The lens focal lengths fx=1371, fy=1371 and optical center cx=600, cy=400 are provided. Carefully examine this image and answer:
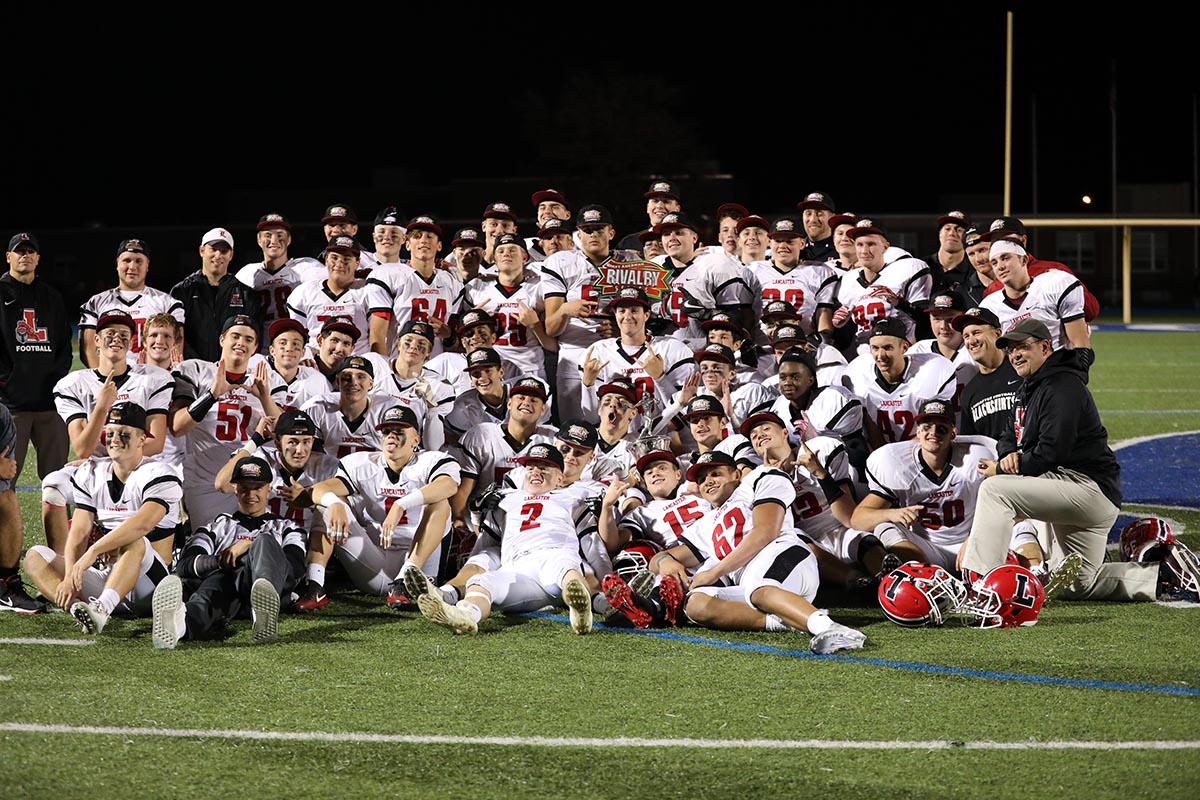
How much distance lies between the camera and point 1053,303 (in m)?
9.16

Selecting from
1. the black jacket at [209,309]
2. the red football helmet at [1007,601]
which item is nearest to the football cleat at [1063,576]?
the red football helmet at [1007,601]

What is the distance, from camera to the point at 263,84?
191 feet

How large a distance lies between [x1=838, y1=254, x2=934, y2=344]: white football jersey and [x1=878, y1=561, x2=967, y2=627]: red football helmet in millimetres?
2894

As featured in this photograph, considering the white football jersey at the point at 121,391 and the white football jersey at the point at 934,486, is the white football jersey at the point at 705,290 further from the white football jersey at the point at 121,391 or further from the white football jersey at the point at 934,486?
the white football jersey at the point at 121,391

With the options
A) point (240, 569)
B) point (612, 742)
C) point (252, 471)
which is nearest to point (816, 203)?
point (252, 471)

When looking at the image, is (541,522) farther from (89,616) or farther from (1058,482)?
(1058,482)

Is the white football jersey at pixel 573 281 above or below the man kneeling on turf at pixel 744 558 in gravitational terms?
above

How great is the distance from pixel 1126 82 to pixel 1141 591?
1910 inches

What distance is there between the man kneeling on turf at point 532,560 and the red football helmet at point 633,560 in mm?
231

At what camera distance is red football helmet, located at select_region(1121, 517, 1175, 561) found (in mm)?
8000

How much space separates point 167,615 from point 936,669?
3.71 meters

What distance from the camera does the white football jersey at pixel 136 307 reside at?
380 inches

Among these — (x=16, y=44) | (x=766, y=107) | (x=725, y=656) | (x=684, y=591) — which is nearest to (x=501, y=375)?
(x=684, y=591)

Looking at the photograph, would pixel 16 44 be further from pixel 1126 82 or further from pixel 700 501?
pixel 700 501
